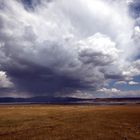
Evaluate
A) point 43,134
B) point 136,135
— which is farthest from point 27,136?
point 136,135

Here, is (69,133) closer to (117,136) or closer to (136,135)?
(117,136)

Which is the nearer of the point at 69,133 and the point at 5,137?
the point at 5,137

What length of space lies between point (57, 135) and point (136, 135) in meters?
8.03

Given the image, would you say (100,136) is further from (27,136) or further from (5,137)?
(5,137)

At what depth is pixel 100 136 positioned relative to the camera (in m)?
22.6

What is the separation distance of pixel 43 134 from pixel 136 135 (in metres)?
9.58

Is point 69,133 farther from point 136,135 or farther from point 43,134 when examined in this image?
point 136,135

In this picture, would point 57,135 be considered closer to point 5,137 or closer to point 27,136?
point 27,136

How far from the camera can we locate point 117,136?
2252cm

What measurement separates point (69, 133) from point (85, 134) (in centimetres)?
184

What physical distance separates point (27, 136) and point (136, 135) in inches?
434

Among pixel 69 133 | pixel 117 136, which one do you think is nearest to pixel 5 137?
pixel 69 133

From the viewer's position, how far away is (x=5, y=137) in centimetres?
2258

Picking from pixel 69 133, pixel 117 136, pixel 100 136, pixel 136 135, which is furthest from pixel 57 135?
pixel 136 135
